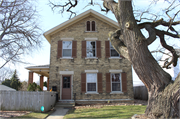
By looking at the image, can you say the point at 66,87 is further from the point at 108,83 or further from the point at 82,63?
the point at 108,83

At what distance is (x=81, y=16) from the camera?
604 inches

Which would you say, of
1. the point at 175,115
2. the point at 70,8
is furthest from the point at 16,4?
the point at 175,115

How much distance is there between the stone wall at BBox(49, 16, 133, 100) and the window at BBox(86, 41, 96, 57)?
57cm

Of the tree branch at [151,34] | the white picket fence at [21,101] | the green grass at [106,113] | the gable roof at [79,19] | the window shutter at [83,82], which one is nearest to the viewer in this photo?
the tree branch at [151,34]

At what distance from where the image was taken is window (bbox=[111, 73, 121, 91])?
15.0 m

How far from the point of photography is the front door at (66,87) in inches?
→ 575

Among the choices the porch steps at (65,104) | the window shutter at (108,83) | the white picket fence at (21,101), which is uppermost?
the window shutter at (108,83)

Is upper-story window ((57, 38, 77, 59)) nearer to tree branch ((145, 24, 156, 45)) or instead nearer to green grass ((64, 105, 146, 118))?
green grass ((64, 105, 146, 118))

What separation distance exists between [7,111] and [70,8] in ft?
24.0

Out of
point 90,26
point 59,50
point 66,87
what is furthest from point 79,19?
point 66,87

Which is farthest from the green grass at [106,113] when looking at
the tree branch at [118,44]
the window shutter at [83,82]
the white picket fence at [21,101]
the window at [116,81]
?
the window at [116,81]

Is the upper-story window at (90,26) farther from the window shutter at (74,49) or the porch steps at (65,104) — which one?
the porch steps at (65,104)

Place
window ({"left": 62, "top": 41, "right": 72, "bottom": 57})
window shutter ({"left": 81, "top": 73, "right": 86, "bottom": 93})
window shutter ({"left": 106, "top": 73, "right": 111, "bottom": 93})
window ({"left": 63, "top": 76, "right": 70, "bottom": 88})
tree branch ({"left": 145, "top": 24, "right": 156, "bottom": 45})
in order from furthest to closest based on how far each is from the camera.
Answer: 1. window ({"left": 62, "top": 41, "right": 72, "bottom": 57})
2. window ({"left": 63, "top": 76, "right": 70, "bottom": 88})
3. window shutter ({"left": 106, "top": 73, "right": 111, "bottom": 93})
4. window shutter ({"left": 81, "top": 73, "right": 86, "bottom": 93})
5. tree branch ({"left": 145, "top": 24, "right": 156, "bottom": 45})

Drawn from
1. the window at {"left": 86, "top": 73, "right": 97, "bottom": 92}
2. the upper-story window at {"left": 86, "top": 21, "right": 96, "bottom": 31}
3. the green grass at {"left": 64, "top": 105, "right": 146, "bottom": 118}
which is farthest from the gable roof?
the green grass at {"left": 64, "top": 105, "right": 146, "bottom": 118}
